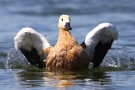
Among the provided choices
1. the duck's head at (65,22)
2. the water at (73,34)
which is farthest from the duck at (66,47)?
the water at (73,34)

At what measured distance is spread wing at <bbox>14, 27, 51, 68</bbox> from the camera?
13641 millimetres

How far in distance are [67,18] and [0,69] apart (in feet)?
6.78

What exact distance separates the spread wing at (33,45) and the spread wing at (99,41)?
895 millimetres

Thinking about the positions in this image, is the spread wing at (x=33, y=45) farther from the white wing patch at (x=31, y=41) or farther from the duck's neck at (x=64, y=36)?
the duck's neck at (x=64, y=36)

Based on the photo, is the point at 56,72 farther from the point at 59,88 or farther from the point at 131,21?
the point at 131,21

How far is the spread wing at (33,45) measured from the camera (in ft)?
44.8

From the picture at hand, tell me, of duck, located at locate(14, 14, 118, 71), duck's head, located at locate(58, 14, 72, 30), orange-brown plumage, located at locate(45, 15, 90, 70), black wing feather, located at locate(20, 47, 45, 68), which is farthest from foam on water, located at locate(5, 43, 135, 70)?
duck's head, located at locate(58, 14, 72, 30)

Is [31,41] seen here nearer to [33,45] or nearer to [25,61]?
[33,45]

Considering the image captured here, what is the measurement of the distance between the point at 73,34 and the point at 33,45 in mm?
6812

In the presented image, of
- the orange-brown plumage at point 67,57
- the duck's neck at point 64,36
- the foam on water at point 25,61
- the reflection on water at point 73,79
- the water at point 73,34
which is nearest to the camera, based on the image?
the reflection on water at point 73,79

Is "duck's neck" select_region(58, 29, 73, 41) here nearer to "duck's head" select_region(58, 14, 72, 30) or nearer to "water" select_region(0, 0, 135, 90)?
"duck's head" select_region(58, 14, 72, 30)

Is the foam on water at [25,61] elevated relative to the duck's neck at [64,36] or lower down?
lower down

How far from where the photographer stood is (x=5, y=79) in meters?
12.9

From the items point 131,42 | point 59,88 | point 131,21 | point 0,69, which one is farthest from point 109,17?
point 59,88
